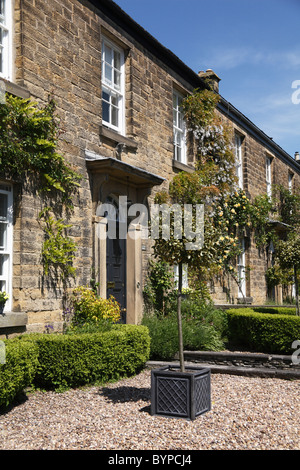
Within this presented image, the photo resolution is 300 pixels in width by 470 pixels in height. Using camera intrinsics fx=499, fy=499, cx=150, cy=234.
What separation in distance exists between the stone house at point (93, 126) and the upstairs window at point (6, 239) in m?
0.01

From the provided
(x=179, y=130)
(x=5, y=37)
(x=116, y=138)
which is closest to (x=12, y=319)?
(x=5, y=37)

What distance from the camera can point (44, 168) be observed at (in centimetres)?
739

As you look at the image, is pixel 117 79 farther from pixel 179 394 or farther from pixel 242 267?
pixel 242 267

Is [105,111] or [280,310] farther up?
[105,111]

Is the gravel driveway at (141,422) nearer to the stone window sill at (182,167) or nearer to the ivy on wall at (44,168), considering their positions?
the ivy on wall at (44,168)

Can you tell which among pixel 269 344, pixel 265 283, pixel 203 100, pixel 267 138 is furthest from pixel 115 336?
pixel 267 138

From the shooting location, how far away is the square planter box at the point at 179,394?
17.2 ft

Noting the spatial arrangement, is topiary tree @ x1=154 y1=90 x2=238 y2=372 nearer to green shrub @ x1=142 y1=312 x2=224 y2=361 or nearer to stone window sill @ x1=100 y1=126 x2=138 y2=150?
green shrub @ x1=142 y1=312 x2=224 y2=361

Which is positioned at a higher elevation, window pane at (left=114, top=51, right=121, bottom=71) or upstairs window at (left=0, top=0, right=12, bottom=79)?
window pane at (left=114, top=51, right=121, bottom=71)

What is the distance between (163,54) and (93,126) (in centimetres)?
364

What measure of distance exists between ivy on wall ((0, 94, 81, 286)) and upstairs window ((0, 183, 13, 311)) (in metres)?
0.30

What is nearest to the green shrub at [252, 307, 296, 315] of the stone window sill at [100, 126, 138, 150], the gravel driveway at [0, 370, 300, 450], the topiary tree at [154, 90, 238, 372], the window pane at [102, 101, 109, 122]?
the topiary tree at [154, 90, 238, 372]

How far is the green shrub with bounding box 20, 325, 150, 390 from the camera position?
21.0 ft
